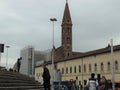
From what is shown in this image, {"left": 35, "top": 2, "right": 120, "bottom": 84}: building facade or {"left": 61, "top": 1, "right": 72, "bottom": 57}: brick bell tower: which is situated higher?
{"left": 61, "top": 1, "right": 72, "bottom": 57}: brick bell tower

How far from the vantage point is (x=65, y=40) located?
446ft

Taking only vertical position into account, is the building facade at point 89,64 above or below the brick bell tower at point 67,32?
below

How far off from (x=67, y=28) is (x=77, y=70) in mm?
48668

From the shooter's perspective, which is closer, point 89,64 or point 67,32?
point 89,64

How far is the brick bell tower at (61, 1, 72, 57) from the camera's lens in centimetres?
13538

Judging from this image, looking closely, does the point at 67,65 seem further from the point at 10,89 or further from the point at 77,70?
the point at 10,89

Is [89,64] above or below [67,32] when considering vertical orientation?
below

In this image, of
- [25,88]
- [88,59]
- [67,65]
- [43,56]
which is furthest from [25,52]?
[25,88]

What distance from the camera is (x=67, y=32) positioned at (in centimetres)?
13675

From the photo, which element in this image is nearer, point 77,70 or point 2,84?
point 2,84

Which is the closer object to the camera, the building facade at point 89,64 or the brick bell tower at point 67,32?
the building facade at point 89,64

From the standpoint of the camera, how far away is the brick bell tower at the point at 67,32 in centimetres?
13538

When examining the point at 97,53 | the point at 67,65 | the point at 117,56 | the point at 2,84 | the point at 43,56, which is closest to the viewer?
the point at 2,84

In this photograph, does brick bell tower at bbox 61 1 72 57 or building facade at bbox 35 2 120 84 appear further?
brick bell tower at bbox 61 1 72 57
